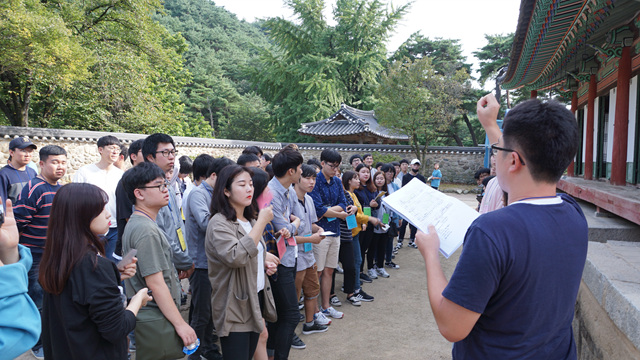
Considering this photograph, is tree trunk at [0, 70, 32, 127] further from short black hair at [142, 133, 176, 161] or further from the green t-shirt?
the green t-shirt

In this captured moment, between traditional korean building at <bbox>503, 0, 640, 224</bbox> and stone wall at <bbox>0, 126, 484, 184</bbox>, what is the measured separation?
10.9 metres

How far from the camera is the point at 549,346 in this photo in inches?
47.7

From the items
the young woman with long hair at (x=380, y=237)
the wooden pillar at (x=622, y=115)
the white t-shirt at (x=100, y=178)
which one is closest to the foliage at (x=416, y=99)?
the young woman with long hair at (x=380, y=237)

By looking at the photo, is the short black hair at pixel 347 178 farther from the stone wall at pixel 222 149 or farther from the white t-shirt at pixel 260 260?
the stone wall at pixel 222 149

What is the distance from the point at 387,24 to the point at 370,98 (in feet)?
16.8

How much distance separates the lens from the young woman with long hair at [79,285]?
1.66m

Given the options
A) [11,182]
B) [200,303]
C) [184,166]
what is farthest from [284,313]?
[184,166]

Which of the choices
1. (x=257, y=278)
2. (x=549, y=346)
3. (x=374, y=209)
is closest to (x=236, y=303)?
(x=257, y=278)

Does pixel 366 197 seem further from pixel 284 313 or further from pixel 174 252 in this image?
pixel 174 252

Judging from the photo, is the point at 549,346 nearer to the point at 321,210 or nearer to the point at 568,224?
the point at 568,224

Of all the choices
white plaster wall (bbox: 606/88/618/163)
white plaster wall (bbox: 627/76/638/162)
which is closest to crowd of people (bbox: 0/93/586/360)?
white plaster wall (bbox: 627/76/638/162)

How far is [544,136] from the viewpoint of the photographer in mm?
1196

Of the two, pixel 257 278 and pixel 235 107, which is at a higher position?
pixel 235 107

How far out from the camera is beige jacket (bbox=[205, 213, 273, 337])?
229 cm
